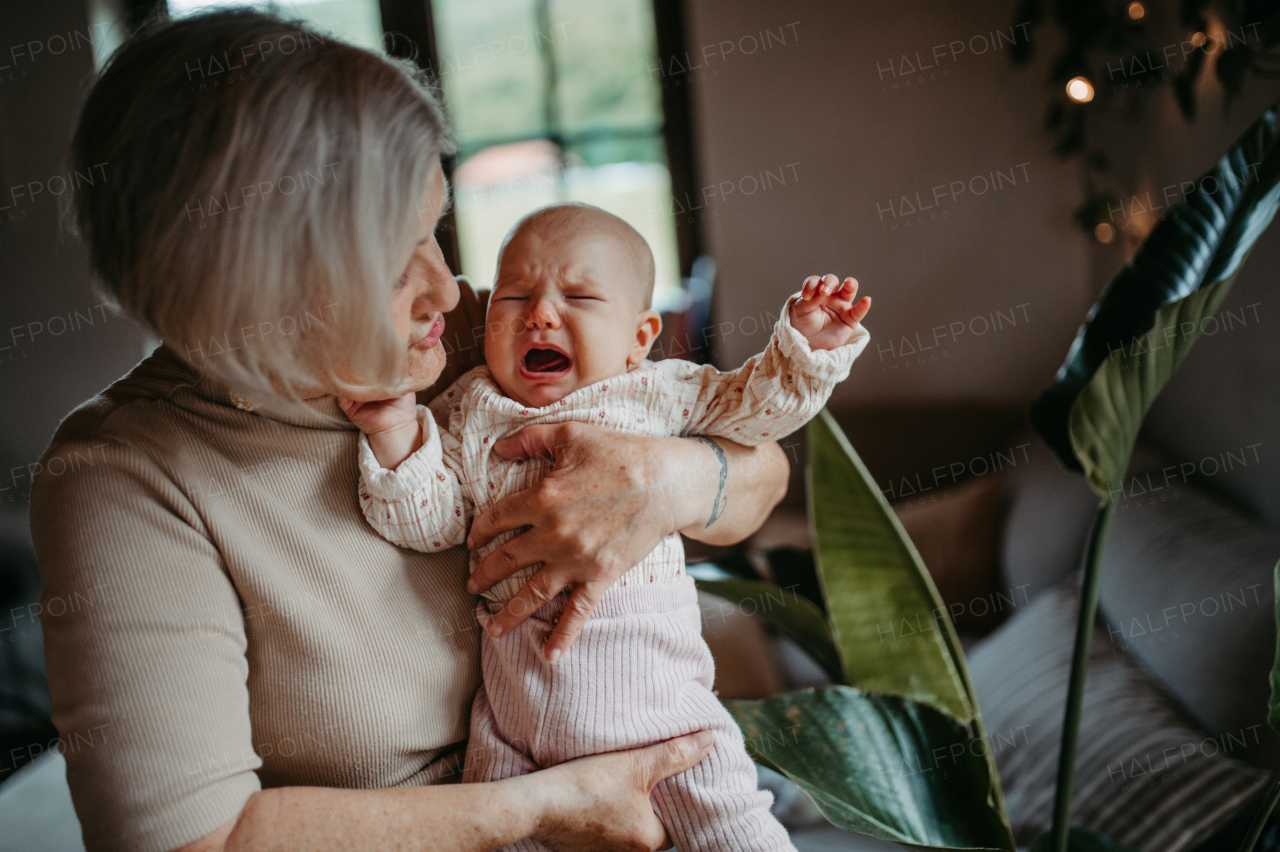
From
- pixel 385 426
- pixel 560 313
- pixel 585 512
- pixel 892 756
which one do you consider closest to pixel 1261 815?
pixel 892 756

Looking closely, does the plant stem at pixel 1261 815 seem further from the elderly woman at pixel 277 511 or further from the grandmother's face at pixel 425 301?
the grandmother's face at pixel 425 301

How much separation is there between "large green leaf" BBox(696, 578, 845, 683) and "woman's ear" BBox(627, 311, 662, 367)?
52 centimetres

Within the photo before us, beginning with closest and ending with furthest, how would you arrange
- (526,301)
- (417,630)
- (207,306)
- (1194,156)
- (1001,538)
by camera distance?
(207,306)
(417,630)
(526,301)
(1194,156)
(1001,538)

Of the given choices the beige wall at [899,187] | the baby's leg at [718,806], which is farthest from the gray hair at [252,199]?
the beige wall at [899,187]

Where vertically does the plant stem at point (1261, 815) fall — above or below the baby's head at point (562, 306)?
below

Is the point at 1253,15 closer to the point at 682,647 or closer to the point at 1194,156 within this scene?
the point at 1194,156

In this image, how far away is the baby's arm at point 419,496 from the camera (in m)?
0.78

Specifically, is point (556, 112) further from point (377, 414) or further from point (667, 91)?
point (377, 414)

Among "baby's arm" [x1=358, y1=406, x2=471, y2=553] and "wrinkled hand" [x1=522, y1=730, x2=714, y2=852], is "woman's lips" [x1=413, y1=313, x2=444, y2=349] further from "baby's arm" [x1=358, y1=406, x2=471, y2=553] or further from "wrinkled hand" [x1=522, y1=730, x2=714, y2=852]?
"wrinkled hand" [x1=522, y1=730, x2=714, y2=852]

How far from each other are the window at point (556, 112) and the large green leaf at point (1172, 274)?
141cm

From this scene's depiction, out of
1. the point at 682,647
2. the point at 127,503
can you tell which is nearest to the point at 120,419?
the point at 127,503

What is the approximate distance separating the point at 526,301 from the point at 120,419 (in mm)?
425

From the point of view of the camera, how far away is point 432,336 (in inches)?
32.6

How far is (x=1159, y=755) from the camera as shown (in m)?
1.45
